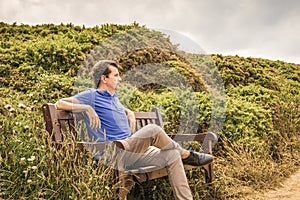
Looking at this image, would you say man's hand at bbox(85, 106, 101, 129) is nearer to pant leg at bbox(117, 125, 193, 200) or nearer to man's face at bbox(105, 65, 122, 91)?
pant leg at bbox(117, 125, 193, 200)

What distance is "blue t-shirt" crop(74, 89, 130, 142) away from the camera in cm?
417

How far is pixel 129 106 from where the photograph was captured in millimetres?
6258

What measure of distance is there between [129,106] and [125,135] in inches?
79.8

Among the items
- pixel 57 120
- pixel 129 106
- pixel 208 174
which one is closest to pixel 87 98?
pixel 57 120

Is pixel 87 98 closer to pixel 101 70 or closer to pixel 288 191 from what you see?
pixel 101 70

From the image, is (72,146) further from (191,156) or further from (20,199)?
(191,156)

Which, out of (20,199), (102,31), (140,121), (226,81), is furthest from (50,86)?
(226,81)

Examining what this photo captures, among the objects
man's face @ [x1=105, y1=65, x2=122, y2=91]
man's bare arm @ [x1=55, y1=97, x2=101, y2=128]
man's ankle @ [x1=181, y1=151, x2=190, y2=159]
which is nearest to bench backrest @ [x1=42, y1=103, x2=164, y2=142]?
man's bare arm @ [x1=55, y1=97, x2=101, y2=128]

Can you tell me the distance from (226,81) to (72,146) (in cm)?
678

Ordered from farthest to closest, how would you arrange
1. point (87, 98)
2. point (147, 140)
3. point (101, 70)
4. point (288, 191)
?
point (288, 191), point (101, 70), point (87, 98), point (147, 140)

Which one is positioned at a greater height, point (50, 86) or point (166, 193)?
point (50, 86)

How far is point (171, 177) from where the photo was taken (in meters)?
3.79

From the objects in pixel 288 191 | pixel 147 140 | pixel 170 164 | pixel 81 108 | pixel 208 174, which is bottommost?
pixel 288 191

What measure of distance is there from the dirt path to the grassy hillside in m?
0.12
